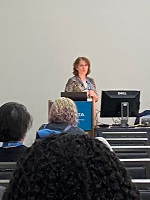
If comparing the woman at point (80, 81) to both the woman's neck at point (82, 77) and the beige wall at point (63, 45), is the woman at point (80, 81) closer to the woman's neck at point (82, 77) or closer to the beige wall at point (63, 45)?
the woman's neck at point (82, 77)

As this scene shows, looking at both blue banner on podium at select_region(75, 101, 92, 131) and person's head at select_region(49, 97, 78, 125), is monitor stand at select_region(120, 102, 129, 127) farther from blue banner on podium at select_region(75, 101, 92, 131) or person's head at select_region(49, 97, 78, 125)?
person's head at select_region(49, 97, 78, 125)

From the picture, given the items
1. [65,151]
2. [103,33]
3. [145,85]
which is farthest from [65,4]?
[65,151]

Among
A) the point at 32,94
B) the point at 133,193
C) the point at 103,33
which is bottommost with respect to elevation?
the point at 32,94

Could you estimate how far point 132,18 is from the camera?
25.4ft

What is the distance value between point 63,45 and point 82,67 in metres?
1.74

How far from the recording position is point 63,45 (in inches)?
303

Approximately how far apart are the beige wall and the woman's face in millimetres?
1612

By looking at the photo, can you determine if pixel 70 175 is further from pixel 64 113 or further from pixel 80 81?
pixel 80 81

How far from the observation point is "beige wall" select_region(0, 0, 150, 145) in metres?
7.71

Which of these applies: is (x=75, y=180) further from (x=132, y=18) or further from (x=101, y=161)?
(x=132, y=18)

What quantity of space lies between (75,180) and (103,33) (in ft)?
23.2

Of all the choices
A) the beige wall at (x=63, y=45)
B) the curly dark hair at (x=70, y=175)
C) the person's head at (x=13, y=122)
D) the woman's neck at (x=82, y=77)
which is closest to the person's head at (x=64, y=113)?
the person's head at (x=13, y=122)

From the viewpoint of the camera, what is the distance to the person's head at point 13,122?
2902mm

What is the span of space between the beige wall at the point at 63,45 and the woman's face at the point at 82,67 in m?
1.61
